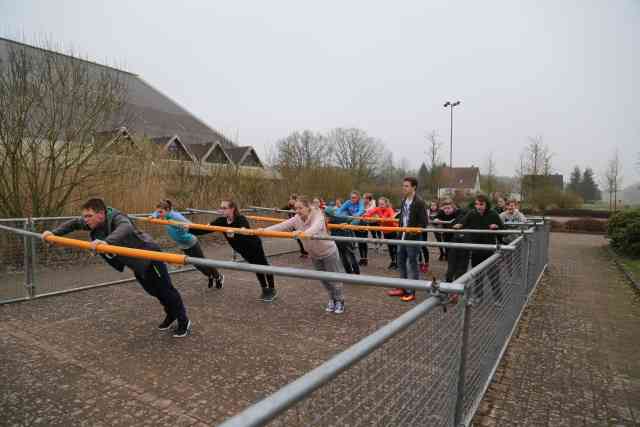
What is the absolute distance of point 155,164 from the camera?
13211 mm

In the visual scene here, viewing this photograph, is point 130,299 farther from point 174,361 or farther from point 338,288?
point 338,288

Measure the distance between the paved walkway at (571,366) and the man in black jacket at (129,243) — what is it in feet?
11.3

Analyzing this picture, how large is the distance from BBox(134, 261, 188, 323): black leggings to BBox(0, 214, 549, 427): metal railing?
1799 mm

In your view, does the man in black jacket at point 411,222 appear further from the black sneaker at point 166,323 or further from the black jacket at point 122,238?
the black jacket at point 122,238

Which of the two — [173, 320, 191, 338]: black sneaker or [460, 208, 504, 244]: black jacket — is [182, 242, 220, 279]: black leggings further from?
[460, 208, 504, 244]: black jacket

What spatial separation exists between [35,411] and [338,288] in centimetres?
367

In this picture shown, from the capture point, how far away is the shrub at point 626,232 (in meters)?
11.8

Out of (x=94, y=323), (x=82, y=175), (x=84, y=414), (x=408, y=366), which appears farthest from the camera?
(x=82, y=175)

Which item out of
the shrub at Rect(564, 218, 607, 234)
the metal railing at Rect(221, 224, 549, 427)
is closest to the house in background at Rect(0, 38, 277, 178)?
the metal railing at Rect(221, 224, 549, 427)

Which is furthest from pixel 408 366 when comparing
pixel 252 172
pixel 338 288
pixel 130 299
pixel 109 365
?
pixel 252 172

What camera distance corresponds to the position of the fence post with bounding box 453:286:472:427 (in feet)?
8.07

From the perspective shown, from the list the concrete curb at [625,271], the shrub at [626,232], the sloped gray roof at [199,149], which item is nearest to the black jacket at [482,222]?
the concrete curb at [625,271]

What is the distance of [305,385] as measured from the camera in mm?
1139

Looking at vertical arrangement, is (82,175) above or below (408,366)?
above
